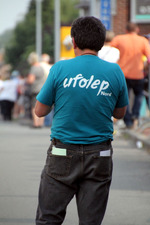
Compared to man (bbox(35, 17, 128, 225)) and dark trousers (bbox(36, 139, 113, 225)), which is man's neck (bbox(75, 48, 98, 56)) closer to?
man (bbox(35, 17, 128, 225))

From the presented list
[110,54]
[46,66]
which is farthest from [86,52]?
[46,66]

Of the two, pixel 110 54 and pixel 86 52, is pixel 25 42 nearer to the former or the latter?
pixel 110 54

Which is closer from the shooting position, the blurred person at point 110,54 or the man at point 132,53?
the blurred person at point 110,54

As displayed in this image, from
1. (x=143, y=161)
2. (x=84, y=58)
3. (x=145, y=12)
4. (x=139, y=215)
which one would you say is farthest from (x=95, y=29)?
(x=145, y=12)

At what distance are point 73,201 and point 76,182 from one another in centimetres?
253

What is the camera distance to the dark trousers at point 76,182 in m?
3.58

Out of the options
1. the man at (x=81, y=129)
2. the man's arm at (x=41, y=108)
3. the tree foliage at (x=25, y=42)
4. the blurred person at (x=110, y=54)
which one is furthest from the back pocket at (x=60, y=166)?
the tree foliage at (x=25, y=42)

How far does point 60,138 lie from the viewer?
11.8ft

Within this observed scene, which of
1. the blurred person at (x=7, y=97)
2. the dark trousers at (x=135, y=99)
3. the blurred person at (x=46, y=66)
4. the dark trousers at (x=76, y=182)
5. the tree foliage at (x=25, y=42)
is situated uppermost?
the dark trousers at (x=76, y=182)

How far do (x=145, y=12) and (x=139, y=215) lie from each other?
9.07 m

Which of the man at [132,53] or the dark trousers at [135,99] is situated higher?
the man at [132,53]

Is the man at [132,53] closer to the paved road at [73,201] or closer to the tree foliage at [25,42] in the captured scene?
the paved road at [73,201]

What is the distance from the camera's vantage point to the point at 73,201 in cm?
615

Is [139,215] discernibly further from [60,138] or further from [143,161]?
[143,161]
